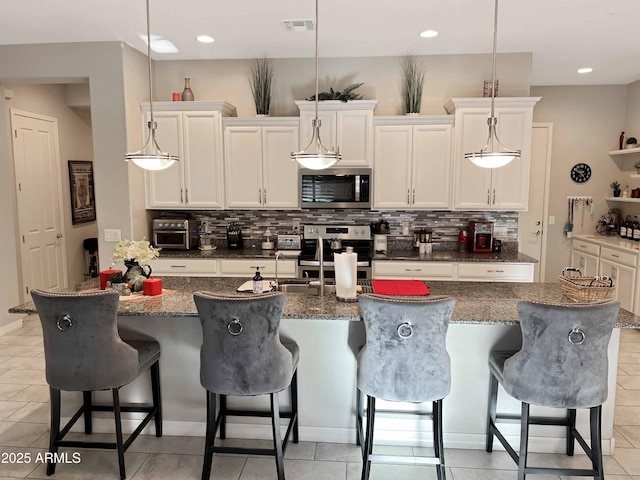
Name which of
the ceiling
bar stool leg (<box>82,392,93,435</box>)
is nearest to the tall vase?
the ceiling

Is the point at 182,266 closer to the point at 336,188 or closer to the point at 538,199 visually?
the point at 336,188

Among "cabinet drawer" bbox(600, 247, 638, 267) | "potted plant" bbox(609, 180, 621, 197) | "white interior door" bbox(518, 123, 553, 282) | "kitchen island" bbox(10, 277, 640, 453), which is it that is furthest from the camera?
"white interior door" bbox(518, 123, 553, 282)

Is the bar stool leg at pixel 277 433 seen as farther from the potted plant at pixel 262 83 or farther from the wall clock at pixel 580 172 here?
the wall clock at pixel 580 172

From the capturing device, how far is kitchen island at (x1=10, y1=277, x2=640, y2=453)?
269 cm

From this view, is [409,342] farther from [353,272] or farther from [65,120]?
[65,120]

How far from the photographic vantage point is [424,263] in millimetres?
4457

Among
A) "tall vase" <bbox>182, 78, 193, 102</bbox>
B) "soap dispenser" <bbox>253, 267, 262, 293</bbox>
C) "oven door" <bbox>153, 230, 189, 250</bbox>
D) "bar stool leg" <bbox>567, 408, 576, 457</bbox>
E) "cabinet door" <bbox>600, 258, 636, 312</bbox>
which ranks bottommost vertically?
"bar stool leg" <bbox>567, 408, 576, 457</bbox>

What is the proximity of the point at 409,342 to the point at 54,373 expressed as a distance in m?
1.80

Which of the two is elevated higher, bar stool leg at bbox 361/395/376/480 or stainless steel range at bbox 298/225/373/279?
stainless steel range at bbox 298/225/373/279

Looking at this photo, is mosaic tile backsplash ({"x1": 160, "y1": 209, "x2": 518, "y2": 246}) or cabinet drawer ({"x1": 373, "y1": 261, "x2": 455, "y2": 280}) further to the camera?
mosaic tile backsplash ({"x1": 160, "y1": 209, "x2": 518, "y2": 246})

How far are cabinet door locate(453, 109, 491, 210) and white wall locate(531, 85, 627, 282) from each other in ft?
6.77

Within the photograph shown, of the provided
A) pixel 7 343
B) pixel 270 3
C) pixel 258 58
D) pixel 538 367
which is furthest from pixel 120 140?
pixel 538 367

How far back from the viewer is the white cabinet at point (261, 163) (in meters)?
4.64

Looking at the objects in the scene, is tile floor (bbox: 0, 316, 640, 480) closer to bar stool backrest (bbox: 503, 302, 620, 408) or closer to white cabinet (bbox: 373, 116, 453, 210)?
bar stool backrest (bbox: 503, 302, 620, 408)
